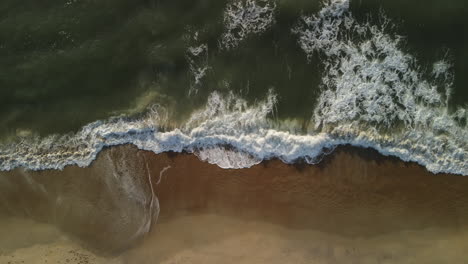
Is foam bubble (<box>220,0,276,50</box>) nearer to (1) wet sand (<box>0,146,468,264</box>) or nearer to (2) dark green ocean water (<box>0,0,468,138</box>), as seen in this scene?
(2) dark green ocean water (<box>0,0,468,138</box>)

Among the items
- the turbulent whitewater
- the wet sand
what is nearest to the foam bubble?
the turbulent whitewater

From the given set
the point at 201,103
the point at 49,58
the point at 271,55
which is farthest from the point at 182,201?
the point at 49,58

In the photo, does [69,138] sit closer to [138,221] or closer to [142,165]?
[142,165]

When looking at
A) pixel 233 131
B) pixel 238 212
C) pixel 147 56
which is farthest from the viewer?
pixel 147 56

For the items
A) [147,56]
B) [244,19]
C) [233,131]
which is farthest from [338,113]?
[147,56]

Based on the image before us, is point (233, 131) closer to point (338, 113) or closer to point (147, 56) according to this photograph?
point (338, 113)
